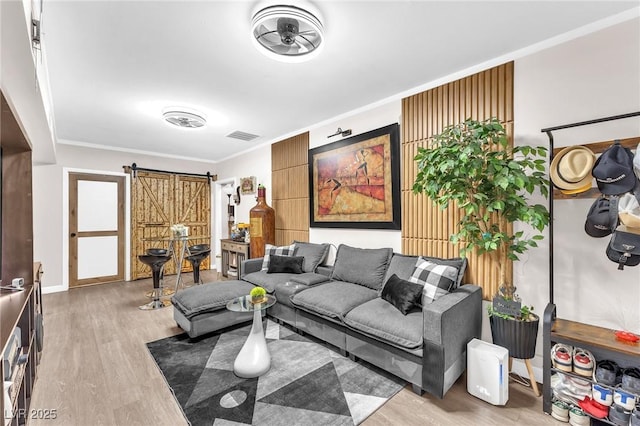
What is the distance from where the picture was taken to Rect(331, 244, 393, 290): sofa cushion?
10.3 feet

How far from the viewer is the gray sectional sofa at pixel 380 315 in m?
2.00

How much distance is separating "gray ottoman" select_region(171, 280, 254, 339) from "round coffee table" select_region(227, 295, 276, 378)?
74 centimetres

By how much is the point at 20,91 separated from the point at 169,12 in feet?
3.68

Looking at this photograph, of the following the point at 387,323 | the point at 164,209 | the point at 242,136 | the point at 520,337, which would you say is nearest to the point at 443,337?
the point at 387,323

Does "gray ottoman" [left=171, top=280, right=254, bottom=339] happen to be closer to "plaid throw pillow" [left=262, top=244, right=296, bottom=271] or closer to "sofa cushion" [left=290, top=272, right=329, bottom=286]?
"sofa cushion" [left=290, top=272, right=329, bottom=286]

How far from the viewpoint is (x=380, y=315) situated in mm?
2340

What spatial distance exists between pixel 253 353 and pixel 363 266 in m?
1.52

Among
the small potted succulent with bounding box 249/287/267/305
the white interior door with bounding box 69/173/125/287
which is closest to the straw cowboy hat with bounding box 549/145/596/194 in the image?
the small potted succulent with bounding box 249/287/267/305

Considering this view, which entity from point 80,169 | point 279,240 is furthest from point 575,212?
point 80,169

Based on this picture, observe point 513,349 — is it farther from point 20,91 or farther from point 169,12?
point 20,91

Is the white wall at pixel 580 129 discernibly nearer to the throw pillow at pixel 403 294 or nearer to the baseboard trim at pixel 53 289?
the throw pillow at pixel 403 294

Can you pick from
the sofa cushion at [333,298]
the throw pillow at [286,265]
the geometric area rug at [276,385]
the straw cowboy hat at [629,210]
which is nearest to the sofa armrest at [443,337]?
the geometric area rug at [276,385]

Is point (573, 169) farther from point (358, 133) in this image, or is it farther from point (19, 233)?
point (19, 233)

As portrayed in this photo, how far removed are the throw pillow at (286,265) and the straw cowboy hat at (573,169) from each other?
2.85 meters
